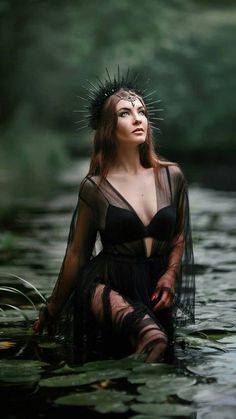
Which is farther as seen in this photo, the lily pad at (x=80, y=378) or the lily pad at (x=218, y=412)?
the lily pad at (x=80, y=378)

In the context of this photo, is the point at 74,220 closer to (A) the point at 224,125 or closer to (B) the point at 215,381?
(B) the point at 215,381

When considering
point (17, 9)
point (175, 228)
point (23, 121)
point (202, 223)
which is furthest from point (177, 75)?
point (175, 228)

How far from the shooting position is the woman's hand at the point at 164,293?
5.87 m

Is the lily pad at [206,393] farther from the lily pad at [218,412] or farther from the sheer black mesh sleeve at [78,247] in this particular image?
the sheer black mesh sleeve at [78,247]

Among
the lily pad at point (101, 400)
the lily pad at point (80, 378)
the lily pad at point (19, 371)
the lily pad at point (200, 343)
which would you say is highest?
the lily pad at point (200, 343)

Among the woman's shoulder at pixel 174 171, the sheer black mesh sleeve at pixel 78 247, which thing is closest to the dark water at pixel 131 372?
the sheer black mesh sleeve at pixel 78 247

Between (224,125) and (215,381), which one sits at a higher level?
(224,125)

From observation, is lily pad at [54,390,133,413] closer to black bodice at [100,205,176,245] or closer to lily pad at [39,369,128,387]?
lily pad at [39,369,128,387]

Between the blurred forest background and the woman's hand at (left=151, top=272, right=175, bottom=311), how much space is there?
10.6 m

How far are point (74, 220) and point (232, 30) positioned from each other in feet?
126

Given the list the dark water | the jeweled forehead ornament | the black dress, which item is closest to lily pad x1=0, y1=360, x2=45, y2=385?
the dark water

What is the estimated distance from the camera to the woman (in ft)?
19.4

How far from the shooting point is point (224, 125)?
44219mm

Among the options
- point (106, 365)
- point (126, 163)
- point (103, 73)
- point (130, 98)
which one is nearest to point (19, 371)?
point (106, 365)
